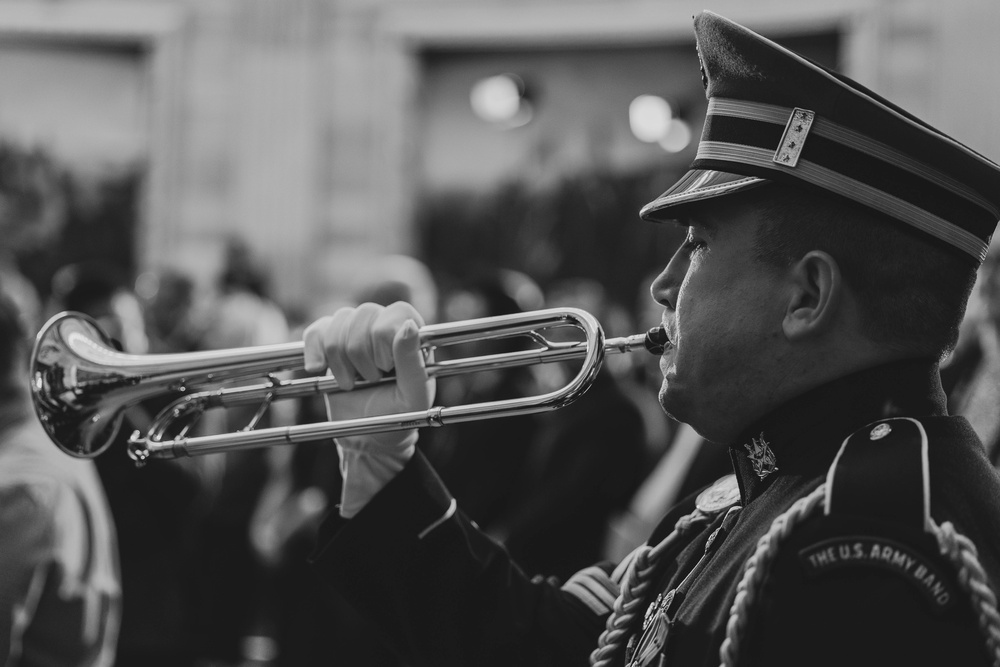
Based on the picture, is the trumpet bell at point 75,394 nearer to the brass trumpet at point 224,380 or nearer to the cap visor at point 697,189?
the brass trumpet at point 224,380

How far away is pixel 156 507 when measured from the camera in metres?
4.75

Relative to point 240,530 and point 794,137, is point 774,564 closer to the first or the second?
point 794,137

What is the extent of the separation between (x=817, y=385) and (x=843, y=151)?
0.34m

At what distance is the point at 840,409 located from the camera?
68.3 inches

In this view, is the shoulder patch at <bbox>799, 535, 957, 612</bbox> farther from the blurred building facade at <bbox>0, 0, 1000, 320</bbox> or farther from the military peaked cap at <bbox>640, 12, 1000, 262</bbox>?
the blurred building facade at <bbox>0, 0, 1000, 320</bbox>

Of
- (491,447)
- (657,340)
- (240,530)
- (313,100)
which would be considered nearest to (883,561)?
(657,340)

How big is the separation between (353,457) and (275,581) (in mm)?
4538

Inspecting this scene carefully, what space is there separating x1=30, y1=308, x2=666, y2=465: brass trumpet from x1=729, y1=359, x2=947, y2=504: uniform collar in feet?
1.07

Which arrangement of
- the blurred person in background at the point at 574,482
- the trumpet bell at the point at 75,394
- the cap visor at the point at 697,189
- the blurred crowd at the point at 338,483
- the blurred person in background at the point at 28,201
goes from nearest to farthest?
the cap visor at the point at 697,189 → the trumpet bell at the point at 75,394 → the blurred crowd at the point at 338,483 → the blurred person in background at the point at 574,482 → the blurred person in background at the point at 28,201

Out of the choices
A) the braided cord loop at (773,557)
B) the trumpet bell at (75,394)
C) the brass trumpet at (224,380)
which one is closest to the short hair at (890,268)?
the braided cord loop at (773,557)

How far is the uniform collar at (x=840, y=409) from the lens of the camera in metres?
1.71

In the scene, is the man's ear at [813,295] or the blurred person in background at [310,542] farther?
the blurred person in background at [310,542]

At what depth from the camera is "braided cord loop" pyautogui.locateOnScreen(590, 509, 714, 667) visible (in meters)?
1.96

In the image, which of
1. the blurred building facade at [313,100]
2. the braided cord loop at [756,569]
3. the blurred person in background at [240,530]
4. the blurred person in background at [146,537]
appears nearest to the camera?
the braided cord loop at [756,569]
